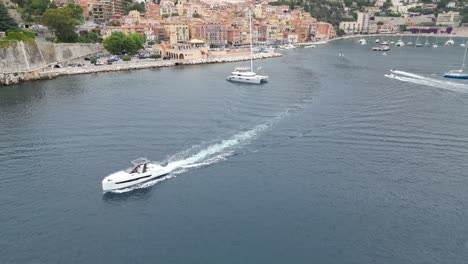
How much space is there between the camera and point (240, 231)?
12.8m

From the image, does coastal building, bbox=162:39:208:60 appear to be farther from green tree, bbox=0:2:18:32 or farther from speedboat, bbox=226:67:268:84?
green tree, bbox=0:2:18:32

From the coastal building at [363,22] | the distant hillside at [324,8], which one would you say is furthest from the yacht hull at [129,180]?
the coastal building at [363,22]

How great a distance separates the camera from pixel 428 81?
1451 inches

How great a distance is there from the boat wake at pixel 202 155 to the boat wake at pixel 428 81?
23.0 metres

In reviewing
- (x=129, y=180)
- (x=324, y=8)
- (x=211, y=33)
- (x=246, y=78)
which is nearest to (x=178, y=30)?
(x=211, y=33)

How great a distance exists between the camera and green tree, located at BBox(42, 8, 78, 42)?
4897 cm

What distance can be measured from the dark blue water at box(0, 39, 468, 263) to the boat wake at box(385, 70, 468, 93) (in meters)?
5.01

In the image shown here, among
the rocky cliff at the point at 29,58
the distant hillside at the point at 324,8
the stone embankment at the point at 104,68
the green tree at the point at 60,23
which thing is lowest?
the stone embankment at the point at 104,68

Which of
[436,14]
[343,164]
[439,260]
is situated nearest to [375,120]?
[343,164]

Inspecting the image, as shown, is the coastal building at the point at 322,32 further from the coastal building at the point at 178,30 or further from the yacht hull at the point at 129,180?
the yacht hull at the point at 129,180

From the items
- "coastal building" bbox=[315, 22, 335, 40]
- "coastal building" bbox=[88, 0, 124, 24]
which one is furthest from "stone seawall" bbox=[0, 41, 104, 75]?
"coastal building" bbox=[315, 22, 335, 40]

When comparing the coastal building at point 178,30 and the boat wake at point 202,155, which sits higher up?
the coastal building at point 178,30

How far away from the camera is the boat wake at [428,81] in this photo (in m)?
33.4

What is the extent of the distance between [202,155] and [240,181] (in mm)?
3019
